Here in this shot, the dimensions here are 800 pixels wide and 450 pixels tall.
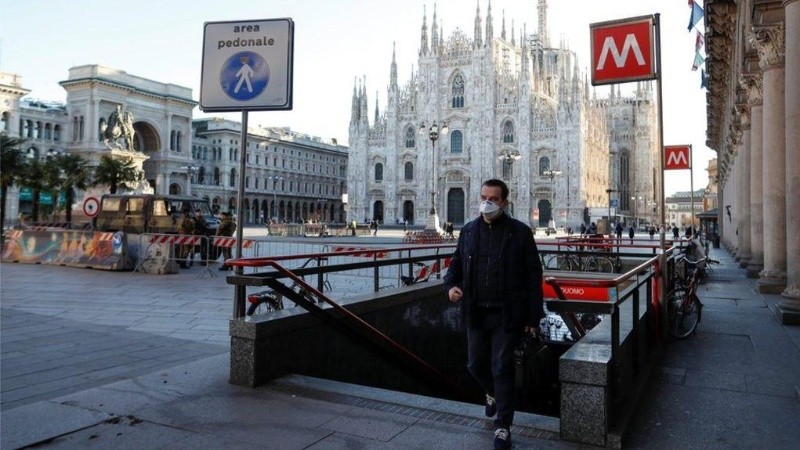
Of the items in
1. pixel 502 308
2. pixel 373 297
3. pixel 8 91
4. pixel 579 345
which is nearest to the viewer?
pixel 502 308

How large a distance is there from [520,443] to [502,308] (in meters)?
0.83

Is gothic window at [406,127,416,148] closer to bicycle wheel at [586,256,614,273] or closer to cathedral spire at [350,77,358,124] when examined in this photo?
cathedral spire at [350,77,358,124]

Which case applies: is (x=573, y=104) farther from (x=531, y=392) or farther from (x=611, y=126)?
(x=531, y=392)

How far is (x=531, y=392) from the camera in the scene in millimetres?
7574

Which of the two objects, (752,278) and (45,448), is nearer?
(45,448)

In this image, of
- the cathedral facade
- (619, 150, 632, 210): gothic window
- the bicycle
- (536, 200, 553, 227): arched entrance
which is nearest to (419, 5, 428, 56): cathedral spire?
the cathedral facade

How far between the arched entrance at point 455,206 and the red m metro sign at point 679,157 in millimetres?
50098

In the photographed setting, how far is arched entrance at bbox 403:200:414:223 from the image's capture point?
71438 millimetres

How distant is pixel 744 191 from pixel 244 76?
15.6 m

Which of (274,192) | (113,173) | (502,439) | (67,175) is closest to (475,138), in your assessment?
(274,192)

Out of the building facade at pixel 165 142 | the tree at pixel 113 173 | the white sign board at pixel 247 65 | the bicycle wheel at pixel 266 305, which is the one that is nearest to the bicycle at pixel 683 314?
the bicycle wheel at pixel 266 305

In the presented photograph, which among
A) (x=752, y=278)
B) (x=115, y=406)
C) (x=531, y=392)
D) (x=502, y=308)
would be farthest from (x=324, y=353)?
(x=752, y=278)

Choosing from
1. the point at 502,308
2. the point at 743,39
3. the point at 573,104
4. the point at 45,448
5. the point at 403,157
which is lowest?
the point at 45,448

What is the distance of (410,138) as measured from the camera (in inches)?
2793
